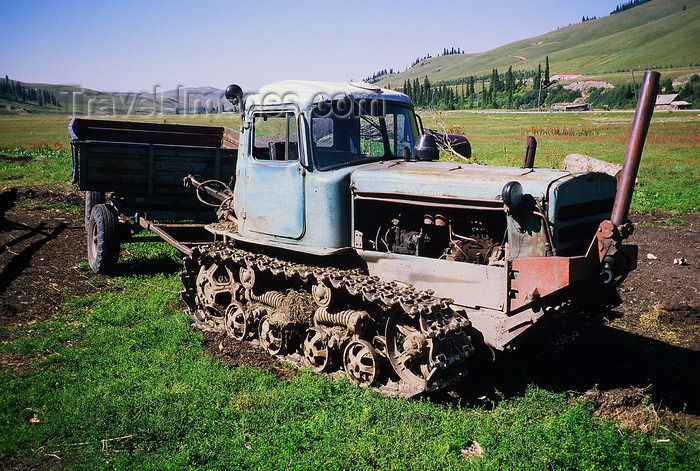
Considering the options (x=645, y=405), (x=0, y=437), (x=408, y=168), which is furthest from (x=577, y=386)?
(x=0, y=437)

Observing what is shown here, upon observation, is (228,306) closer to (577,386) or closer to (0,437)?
(0,437)

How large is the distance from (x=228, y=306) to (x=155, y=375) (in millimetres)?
1573

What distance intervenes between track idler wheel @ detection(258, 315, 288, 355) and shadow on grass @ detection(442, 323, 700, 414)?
2.05 m

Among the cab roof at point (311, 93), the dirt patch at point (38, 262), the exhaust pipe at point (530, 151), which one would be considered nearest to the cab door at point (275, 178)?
the cab roof at point (311, 93)

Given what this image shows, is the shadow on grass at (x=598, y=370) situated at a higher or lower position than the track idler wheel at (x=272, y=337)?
lower

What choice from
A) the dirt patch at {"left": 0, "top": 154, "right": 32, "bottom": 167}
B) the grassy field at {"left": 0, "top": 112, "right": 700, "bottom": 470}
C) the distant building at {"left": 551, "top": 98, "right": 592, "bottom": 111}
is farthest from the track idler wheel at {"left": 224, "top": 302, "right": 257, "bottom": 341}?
the distant building at {"left": 551, "top": 98, "right": 592, "bottom": 111}

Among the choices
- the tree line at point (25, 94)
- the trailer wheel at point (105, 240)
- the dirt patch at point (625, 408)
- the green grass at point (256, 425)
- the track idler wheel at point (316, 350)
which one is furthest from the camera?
the tree line at point (25, 94)

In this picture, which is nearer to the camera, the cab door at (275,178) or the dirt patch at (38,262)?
the cab door at (275,178)

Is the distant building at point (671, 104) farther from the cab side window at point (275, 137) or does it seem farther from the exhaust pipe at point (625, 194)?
the exhaust pipe at point (625, 194)

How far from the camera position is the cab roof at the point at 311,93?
21.5 feet

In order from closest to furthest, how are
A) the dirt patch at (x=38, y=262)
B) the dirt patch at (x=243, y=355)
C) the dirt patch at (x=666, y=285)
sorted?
the dirt patch at (x=243, y=355) → the dirt patch at (x=666, y=285) → the dirt patch at (x=38, y=262)

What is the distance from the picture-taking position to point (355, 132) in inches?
266

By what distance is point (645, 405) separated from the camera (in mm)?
5441

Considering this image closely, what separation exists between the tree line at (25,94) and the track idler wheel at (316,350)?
154520 mm
